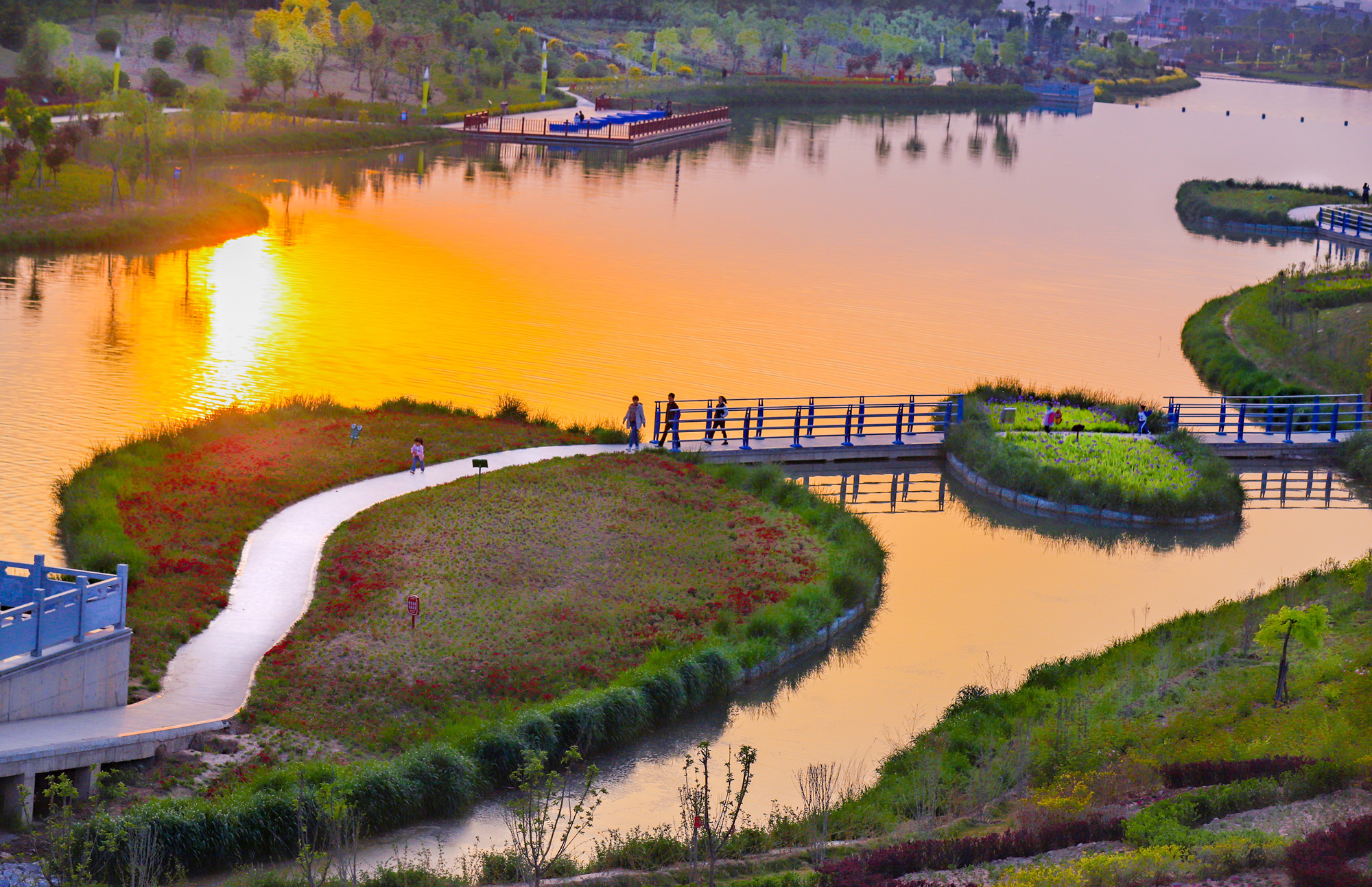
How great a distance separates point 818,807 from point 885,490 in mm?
18003

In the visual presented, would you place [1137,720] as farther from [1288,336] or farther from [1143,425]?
[1288,336]

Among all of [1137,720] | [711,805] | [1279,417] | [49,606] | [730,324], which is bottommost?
[711,805]

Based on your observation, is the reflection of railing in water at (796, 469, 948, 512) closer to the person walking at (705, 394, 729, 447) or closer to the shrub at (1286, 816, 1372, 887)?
the person walking at (705, 394, 729, 447)

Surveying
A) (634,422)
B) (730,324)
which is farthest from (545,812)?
(730,324)

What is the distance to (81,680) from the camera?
61.4ft

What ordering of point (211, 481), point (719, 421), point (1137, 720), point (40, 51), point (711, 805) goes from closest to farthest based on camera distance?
point (711, 805) < point (1137, 720) < point (211, 481) < point (719, 421) < point (40, 51)

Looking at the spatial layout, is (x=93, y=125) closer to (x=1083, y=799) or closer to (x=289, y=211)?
(x=289, y=211)

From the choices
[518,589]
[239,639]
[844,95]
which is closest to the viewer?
[239,639]

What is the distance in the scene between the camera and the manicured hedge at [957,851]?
52.4 feet

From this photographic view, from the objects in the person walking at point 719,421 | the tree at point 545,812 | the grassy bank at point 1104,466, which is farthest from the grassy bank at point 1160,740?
the person walking at point 719,421

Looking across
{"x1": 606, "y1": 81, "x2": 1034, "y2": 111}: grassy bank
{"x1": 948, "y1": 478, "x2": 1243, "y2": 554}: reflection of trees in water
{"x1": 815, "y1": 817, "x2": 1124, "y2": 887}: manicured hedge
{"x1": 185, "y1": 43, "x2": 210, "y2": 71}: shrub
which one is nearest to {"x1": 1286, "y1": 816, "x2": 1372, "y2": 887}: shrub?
{"x1": 815, "y1": 817, "x2": 1124, "y2": 887}: manicured hedge

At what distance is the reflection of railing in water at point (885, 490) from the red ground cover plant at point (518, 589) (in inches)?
155

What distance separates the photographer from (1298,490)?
37750 millimetres

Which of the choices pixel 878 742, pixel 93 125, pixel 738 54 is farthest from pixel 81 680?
pixel 738 54
